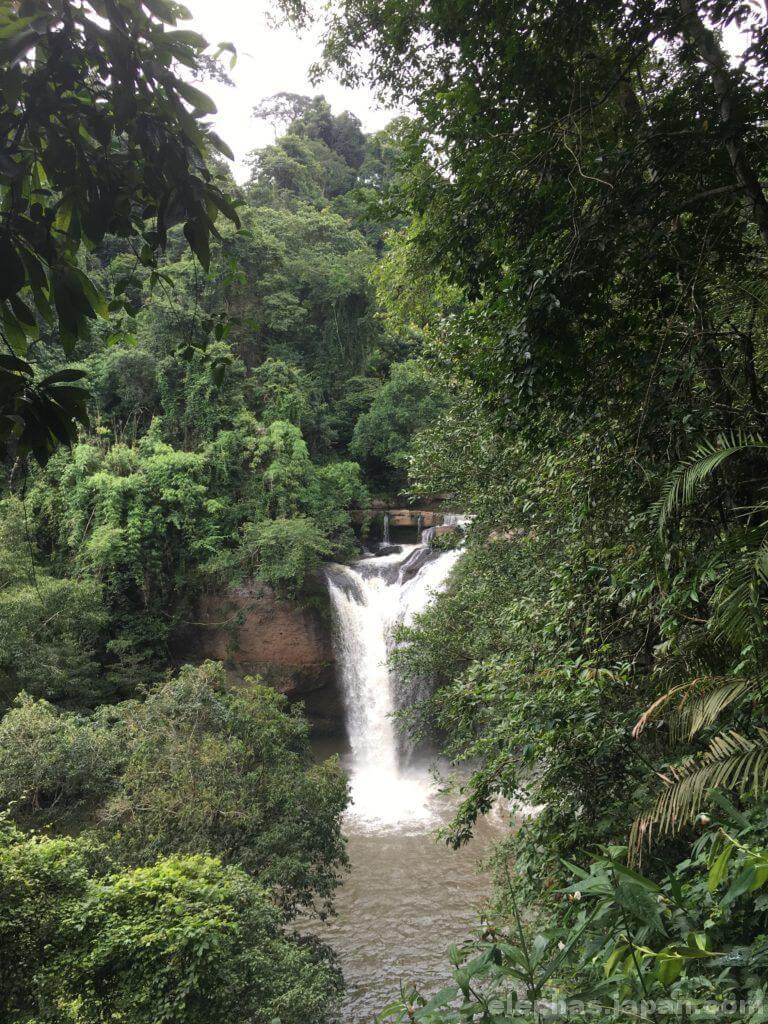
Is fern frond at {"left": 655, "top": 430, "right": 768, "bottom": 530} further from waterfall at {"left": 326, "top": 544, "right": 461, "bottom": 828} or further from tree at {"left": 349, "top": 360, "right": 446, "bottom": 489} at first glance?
tree at {"left": 349, "top": 360, "right": 446, "bottom": 489}

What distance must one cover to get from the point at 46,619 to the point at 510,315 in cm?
1188

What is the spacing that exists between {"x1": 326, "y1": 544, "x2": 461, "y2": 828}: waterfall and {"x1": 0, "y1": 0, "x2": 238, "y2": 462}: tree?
1235cm

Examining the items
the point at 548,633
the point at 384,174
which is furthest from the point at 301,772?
the point at 384,174

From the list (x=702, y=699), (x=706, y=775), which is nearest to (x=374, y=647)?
(x=702, y=699)

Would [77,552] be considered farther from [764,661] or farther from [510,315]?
[764,661]

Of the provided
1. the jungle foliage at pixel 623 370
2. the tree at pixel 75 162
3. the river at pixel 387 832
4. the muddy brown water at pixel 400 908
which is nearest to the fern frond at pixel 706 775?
the jungle foliage at pixel 623 370

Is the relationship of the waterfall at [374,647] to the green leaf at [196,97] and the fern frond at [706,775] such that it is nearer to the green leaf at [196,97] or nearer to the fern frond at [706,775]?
the fern frond at [706,775]

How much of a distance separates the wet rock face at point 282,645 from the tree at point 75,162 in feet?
43.8

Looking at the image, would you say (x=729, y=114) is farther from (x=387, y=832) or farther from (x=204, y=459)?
(x=204, y=459)

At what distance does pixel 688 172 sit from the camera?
3021 millimetres

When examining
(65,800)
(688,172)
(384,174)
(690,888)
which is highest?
(384,174)

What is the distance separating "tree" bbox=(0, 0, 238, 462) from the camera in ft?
4.84

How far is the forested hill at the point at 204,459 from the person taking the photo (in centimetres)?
1280

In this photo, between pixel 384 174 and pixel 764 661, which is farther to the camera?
pixel 384 174
